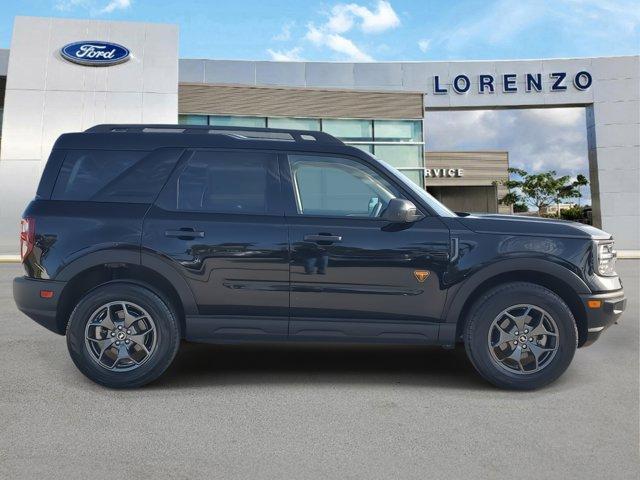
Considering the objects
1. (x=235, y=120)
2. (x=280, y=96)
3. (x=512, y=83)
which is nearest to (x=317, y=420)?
(x=235, y=120)

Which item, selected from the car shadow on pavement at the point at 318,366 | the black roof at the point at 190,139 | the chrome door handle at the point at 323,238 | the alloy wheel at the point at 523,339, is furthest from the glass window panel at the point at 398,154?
the chrome door handle at the point at 323,238

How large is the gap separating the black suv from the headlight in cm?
2

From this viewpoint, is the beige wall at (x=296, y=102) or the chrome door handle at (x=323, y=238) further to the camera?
the beige wall at (x=296, y=102)

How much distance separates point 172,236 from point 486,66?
85.6ft

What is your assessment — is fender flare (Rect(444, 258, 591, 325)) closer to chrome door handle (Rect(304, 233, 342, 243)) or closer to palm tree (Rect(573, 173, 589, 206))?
chrome door handle (Rect(304, 233, 342, 243))

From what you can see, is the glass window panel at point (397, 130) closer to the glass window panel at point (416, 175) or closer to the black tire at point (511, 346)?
the glass window panel at point (416, 175)

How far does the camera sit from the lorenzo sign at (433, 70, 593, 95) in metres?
27.1

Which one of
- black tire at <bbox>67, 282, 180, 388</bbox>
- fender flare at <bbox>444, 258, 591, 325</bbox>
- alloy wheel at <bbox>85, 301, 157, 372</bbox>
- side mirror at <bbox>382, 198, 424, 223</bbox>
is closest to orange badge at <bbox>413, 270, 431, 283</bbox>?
fender flare at <bbox>444, 258, 591, 325</bbox>

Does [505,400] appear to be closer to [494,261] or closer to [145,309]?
[494,261]

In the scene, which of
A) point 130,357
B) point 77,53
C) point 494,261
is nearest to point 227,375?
point 130,357

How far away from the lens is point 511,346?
14.0ft

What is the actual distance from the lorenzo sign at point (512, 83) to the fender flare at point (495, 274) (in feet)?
79.7

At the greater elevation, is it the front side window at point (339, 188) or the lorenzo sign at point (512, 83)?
the lorenzo sign at point (512, 83)

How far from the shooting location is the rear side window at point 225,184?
436 cm
